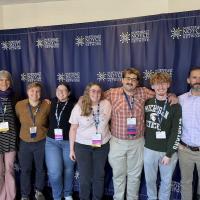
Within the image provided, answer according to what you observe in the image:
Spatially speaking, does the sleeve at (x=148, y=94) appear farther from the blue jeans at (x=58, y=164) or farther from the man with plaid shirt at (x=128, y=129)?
the blue jeans at (x=58, y=164)

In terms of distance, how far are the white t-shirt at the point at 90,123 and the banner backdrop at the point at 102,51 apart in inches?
21.7

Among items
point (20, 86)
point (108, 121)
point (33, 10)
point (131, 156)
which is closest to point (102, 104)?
point (108, 121)

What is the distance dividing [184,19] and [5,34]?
2387mm

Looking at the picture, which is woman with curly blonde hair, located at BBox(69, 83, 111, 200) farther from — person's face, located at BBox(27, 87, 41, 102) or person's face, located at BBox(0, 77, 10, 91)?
person's face, located at BBox(0, 77, 10, 91)

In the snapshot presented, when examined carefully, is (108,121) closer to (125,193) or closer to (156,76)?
(156,76)

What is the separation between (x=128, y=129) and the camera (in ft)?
9.00

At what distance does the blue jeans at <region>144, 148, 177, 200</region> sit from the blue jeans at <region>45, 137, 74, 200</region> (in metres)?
0.90

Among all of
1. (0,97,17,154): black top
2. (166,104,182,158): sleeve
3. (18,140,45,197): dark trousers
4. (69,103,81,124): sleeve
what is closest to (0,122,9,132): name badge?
(0,97,17,154): black top

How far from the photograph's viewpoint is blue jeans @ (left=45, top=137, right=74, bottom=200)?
303cm

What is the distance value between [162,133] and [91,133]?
748 mm

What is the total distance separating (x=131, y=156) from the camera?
2.78 metres

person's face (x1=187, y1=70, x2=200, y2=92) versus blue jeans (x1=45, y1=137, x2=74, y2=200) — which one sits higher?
person's face (x1=187, y1=70, x2=200, y2=92)

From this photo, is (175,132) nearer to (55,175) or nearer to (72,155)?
(72,155)

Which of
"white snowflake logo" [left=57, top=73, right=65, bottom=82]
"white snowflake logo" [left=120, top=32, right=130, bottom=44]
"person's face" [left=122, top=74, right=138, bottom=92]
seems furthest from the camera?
"white snowflake logo" [left=57, top=73, right=65, bottom=82]
